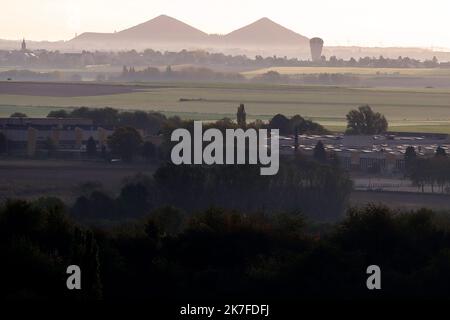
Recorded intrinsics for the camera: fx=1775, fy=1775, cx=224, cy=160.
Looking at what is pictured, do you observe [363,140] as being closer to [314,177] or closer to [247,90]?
[314,177]

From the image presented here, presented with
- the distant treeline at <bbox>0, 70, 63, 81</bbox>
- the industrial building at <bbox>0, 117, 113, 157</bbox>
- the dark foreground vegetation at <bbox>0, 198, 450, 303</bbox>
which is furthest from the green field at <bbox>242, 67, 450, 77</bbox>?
the dark foreground vegetation at <bbox>0, 198, 450, 303</bbox>

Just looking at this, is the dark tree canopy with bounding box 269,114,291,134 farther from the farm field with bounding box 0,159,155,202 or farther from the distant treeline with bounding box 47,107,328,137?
the farm field with bounding box 0,159,155,202

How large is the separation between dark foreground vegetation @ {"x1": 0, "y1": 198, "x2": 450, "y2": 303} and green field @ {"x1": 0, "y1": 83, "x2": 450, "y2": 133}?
106ft

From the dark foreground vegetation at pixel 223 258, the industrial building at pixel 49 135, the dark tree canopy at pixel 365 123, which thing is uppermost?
the dark foreground vegetation at pixel 223 258

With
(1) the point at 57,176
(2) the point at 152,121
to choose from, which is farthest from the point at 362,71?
(1) the point at 57,176

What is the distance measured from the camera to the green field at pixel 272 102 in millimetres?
60281

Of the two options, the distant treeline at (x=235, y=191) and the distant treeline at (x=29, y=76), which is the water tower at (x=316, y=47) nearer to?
the distant treeline at (x=29, y=76)

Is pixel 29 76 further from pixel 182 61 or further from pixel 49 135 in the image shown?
pixel 49 135

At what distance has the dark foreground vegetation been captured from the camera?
17.2 meters

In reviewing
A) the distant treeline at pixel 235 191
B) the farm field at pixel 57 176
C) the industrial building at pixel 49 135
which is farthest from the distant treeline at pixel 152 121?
the distant treeline at pixel 235 191

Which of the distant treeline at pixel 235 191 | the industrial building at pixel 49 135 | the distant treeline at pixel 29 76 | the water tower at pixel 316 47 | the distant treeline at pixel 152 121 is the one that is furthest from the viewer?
the water tower at pixel 316 47

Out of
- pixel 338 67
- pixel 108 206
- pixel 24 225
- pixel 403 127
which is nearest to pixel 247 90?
pixel 403 127

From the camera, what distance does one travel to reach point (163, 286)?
18.0 m

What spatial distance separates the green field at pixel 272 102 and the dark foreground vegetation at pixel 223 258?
3235 cm
